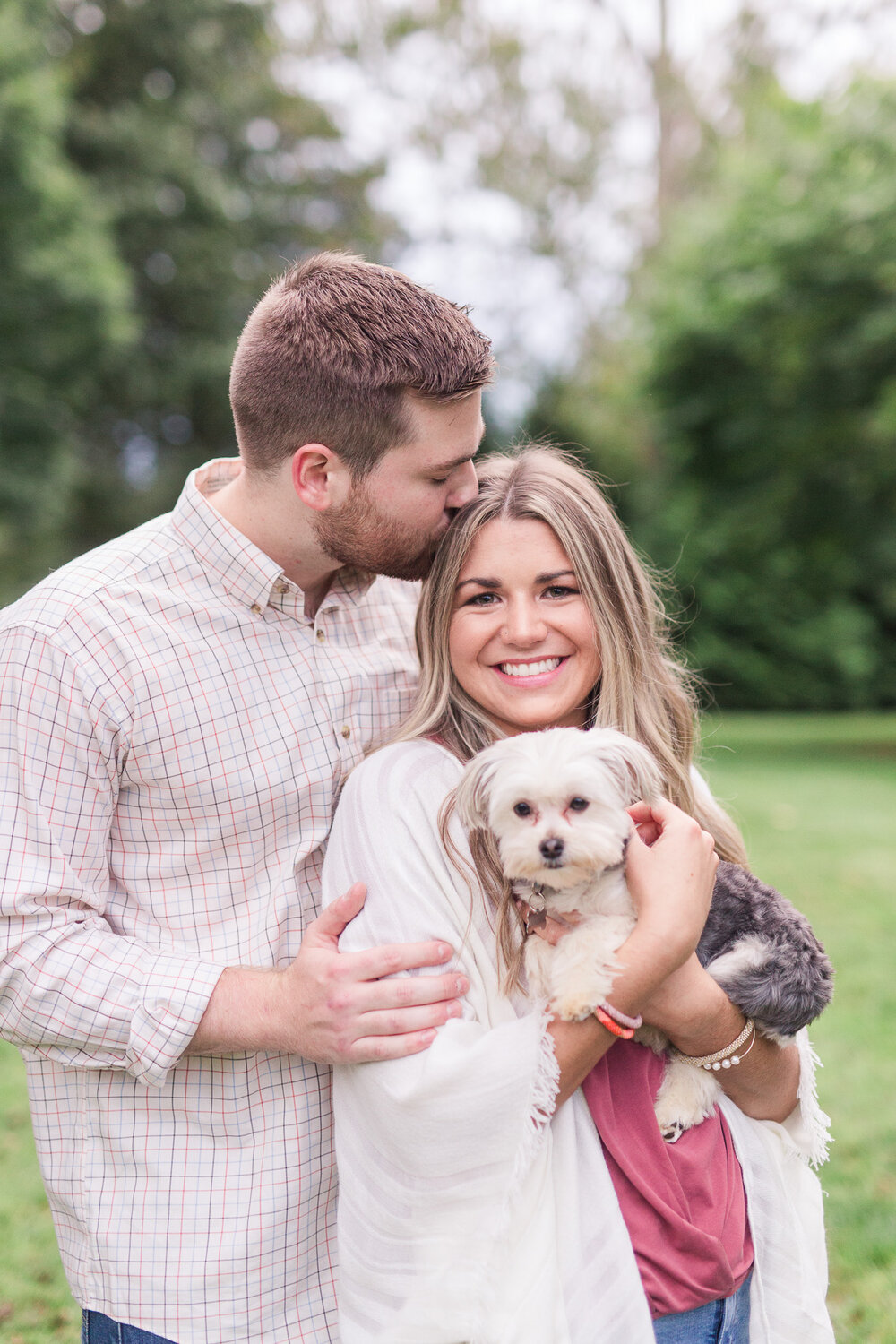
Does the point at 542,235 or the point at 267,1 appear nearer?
the point at 267,1

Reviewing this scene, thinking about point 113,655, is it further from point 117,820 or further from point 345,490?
point 345,490

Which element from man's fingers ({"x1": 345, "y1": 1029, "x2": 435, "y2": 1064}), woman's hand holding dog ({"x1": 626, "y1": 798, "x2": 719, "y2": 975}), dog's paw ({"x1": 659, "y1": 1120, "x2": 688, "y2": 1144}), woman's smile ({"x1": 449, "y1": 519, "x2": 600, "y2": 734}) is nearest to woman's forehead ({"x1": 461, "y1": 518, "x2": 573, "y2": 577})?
woman's smile ({"x1": 449, "y1": 519, "x2": 600, "y2": 734})

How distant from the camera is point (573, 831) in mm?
2361

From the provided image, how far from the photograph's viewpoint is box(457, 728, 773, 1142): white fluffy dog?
2.32 metres

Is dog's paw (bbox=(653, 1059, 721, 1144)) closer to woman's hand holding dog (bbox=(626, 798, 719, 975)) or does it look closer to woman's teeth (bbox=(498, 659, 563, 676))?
woman's hand holding dog (bbox=(626, 798, 719, 975))

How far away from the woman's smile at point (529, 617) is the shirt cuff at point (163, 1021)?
91cm

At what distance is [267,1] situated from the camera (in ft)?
69.8

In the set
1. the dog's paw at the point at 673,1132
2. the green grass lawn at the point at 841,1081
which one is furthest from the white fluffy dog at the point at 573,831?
the green grass lawn at the point at 841,1081

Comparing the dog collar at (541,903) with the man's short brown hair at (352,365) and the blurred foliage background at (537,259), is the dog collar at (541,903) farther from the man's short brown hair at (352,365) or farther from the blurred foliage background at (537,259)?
the blurred foliage background at (537,259)

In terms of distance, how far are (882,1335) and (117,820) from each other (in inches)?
133

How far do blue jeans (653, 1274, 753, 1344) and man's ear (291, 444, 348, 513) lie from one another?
1841 mm

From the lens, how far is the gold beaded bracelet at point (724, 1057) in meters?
2.34

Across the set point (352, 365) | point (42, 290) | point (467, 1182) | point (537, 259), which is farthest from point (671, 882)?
point (537, 259)

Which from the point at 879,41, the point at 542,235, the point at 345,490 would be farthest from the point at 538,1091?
the point at 542,235
